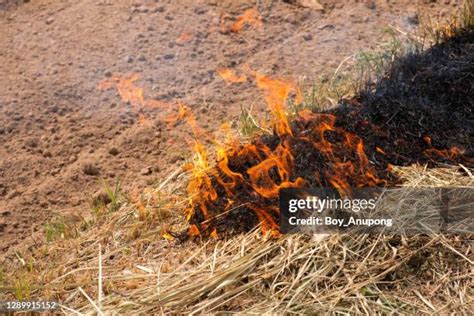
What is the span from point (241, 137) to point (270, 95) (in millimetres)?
649

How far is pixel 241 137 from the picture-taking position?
471cm

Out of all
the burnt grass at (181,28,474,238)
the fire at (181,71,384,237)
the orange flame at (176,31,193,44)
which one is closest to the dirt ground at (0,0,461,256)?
the orange flame at (176,31,193,44)

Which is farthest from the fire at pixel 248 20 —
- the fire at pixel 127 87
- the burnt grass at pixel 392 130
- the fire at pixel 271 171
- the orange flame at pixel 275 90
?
the fire at pixel 271 171

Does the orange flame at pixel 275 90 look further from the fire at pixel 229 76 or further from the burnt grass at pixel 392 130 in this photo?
the burnt grass at pixel 392 130

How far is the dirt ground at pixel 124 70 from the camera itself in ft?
15.4

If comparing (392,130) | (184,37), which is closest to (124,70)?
(184,37)

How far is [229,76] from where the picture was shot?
5.44 meters

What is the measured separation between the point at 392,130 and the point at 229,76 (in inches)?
63.7

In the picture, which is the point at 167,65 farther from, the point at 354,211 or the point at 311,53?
the point at 354,211

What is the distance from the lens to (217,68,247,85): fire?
540 centimetres

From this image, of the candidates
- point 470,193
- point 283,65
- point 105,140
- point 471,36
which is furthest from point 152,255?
point 471,36

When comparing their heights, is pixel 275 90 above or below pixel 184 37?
below

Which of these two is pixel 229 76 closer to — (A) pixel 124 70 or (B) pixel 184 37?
→ (B) pixel 184 37

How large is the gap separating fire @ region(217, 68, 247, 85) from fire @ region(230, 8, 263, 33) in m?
0.52
